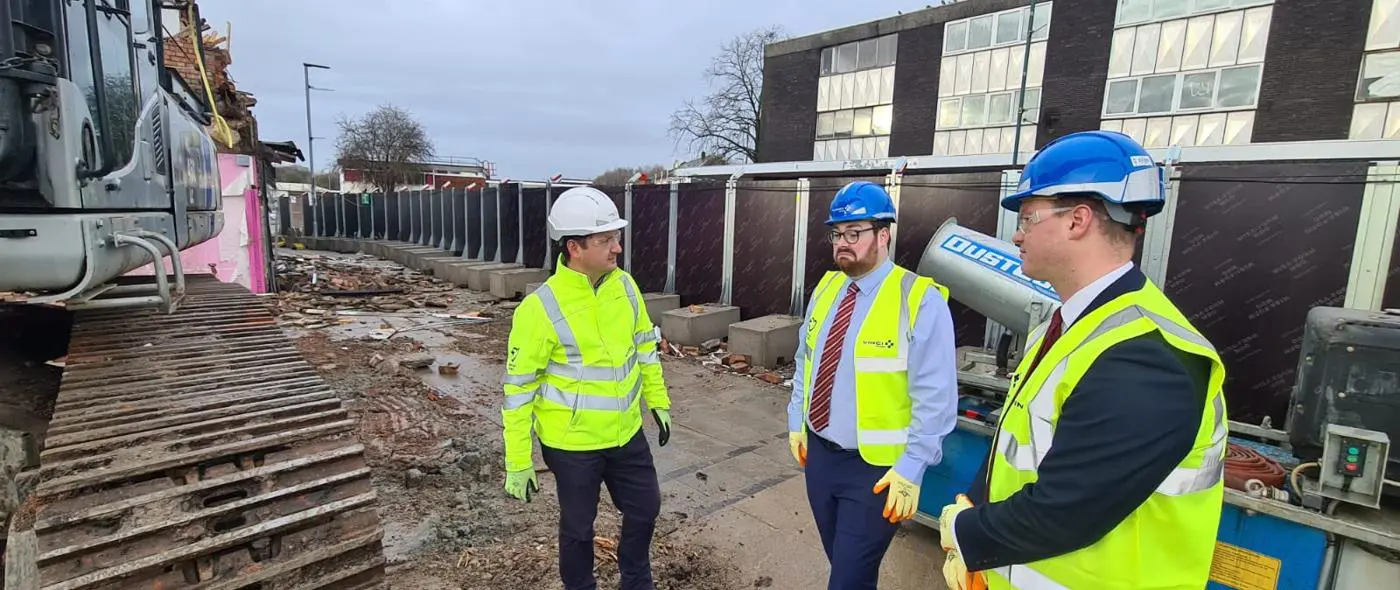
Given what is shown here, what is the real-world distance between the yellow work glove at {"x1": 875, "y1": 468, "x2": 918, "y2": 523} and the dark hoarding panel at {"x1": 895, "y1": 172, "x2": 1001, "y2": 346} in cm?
468

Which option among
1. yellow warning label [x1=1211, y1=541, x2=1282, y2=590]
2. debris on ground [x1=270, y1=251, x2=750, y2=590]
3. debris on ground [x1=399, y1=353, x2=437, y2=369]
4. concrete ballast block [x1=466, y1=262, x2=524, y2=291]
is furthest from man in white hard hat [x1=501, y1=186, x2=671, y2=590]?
concrete ballast block [x1=466, y1=262, x2=524, y2=291]

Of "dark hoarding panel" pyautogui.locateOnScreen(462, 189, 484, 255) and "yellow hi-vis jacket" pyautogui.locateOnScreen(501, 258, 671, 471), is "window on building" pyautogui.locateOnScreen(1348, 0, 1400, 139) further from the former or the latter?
"dark hoarding panel" pyautogui.locateOnScreen(462, 189, 484, 255)

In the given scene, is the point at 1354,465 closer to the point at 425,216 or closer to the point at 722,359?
the point at 722,359

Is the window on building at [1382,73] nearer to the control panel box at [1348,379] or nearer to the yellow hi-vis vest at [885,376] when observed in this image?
the control panel box at [1348,379]

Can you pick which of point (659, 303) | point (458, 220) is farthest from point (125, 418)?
point (458, 220)

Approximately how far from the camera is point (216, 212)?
18.2ft

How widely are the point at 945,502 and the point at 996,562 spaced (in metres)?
2.34

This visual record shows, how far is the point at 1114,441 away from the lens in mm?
1180

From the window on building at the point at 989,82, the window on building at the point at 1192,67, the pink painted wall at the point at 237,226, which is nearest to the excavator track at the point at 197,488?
the pink painted wall at the point at 237,226

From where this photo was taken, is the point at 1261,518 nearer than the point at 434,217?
Yes

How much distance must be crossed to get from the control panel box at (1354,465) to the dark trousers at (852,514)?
5.37 ft

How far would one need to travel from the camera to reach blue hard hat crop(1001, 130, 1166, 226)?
136 centimetres

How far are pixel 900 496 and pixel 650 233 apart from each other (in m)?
9.08

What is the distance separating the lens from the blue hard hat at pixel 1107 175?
4.48 feet
